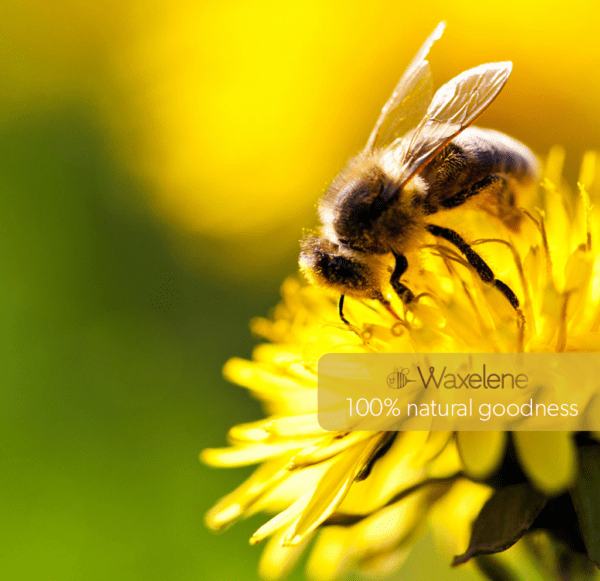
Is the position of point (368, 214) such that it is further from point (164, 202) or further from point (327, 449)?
point (164, 202)

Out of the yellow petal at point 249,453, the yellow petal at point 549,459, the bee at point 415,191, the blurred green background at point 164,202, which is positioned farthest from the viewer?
the blurred green background at point 164,202

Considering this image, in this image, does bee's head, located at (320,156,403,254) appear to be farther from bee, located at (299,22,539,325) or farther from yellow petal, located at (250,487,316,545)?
yellow petal, located at (250,487,316,545)

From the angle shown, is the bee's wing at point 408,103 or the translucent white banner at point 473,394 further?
the bee's wing at point 408,103

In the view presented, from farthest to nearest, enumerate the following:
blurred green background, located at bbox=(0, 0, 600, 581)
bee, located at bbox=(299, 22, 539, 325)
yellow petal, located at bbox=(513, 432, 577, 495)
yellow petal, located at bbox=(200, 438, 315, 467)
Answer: blurred green background, located at bbox=(0, 0, 600, 581) < yellow petal, located at bbox=(200, 438, 315, 467) < bee, located at bbox=(299, 22, 539, 325) < yellow petal, located at bbox=(513, 432, 577, 495)

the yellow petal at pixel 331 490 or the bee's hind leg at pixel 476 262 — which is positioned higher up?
the bee's hind leg at pixel 476 262

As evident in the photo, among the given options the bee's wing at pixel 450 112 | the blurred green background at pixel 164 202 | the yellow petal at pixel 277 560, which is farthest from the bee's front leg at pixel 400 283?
the blurred green background at pixel 164 202

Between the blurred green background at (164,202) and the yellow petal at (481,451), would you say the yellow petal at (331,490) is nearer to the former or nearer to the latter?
the yellow petal at (481,451)

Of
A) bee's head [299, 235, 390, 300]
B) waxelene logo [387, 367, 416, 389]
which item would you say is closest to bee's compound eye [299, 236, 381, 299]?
bee's head [299, 235, 390, 300]
